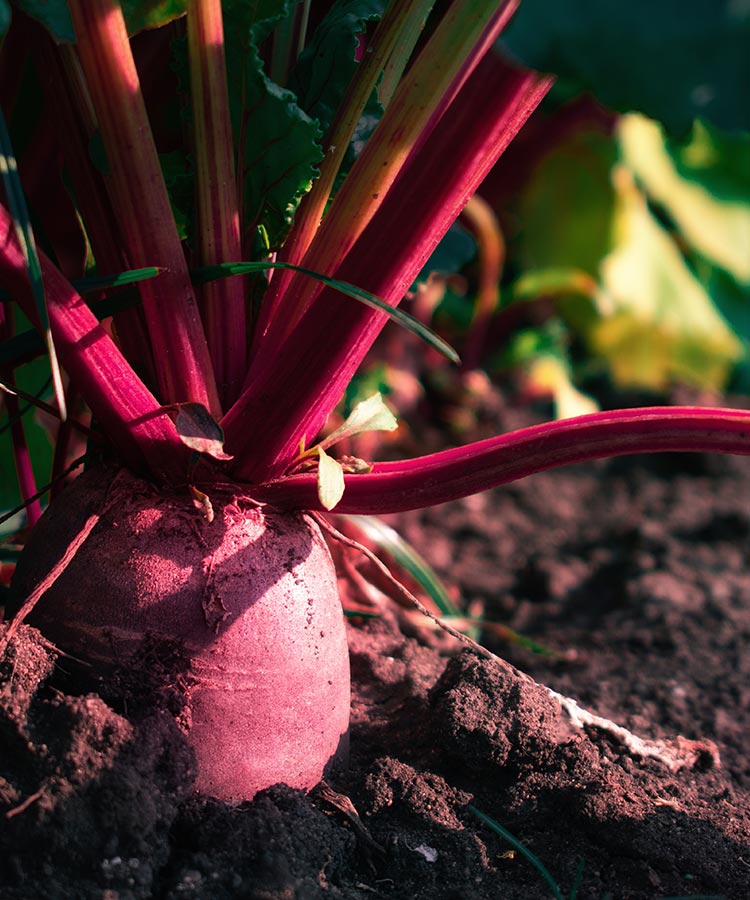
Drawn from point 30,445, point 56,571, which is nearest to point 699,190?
point 30,445

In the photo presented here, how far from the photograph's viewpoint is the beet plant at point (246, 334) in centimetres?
87

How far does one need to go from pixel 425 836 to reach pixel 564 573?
123cm

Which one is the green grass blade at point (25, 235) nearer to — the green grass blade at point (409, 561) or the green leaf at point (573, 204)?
the green grass blade at point (409, 561)

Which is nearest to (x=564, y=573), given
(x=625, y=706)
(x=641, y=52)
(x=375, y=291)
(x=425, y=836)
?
(x=625, y=706)

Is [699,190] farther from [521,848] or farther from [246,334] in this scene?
[521,848]

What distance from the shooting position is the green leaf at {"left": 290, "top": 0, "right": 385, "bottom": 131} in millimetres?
965

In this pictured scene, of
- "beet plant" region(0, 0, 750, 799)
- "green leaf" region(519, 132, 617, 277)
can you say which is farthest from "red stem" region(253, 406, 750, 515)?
"green leaf" region(519, 132, 617, 277)

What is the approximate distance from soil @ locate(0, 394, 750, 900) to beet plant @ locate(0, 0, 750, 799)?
63 mm

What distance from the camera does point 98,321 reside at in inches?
36.7

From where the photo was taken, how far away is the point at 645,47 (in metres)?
0.71

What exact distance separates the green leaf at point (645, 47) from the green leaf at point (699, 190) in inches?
103

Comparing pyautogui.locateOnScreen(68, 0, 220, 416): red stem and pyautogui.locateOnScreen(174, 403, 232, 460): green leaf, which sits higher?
pyautogui.locateOnScreen(68, 0, 220, 416): red stem

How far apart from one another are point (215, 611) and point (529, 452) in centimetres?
35

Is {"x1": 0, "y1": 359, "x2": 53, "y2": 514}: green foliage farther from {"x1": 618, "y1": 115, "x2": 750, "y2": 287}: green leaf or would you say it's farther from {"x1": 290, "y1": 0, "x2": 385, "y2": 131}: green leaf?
{"x1": 618, "y1": 115, "x2": 750, "y2": 287}: green leaf
